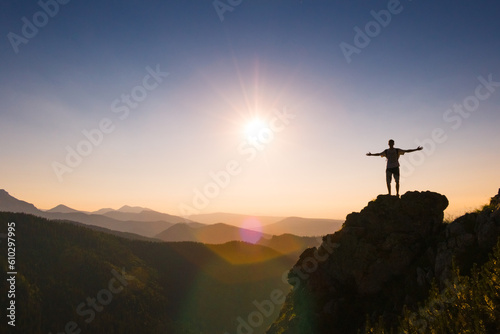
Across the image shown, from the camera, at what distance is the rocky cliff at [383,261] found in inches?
488

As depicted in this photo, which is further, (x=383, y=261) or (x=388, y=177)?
(x=388, y=177)

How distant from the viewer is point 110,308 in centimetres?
11975

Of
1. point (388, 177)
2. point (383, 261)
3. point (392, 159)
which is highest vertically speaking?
point (392, 159)

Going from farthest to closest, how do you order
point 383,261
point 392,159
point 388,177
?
point 388,177, point 392,159, point 383,261

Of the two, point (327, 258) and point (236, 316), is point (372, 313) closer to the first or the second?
point (327, 258)

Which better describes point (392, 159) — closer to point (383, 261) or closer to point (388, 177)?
point (388, 177)

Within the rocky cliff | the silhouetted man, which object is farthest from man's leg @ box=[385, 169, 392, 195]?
the rocky cliff

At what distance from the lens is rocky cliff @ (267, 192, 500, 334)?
1241 centimetres

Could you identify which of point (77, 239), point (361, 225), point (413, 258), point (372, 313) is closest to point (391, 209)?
point (361, 225)

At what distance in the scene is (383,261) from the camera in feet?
50.4

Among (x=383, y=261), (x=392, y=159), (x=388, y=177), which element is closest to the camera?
(x=383, y=261)

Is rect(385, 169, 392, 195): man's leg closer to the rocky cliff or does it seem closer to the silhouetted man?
the silhouetted man

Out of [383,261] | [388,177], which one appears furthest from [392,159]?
[383,261]

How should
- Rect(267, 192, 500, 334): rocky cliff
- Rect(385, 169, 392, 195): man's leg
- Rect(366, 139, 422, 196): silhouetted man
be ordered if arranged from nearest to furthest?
Rect(267, 192, 500, 334): rocky cliff
Rect(366, 139, 422, 196): silhouetted man
Rect(385, 169, 392, 195): man's leg
